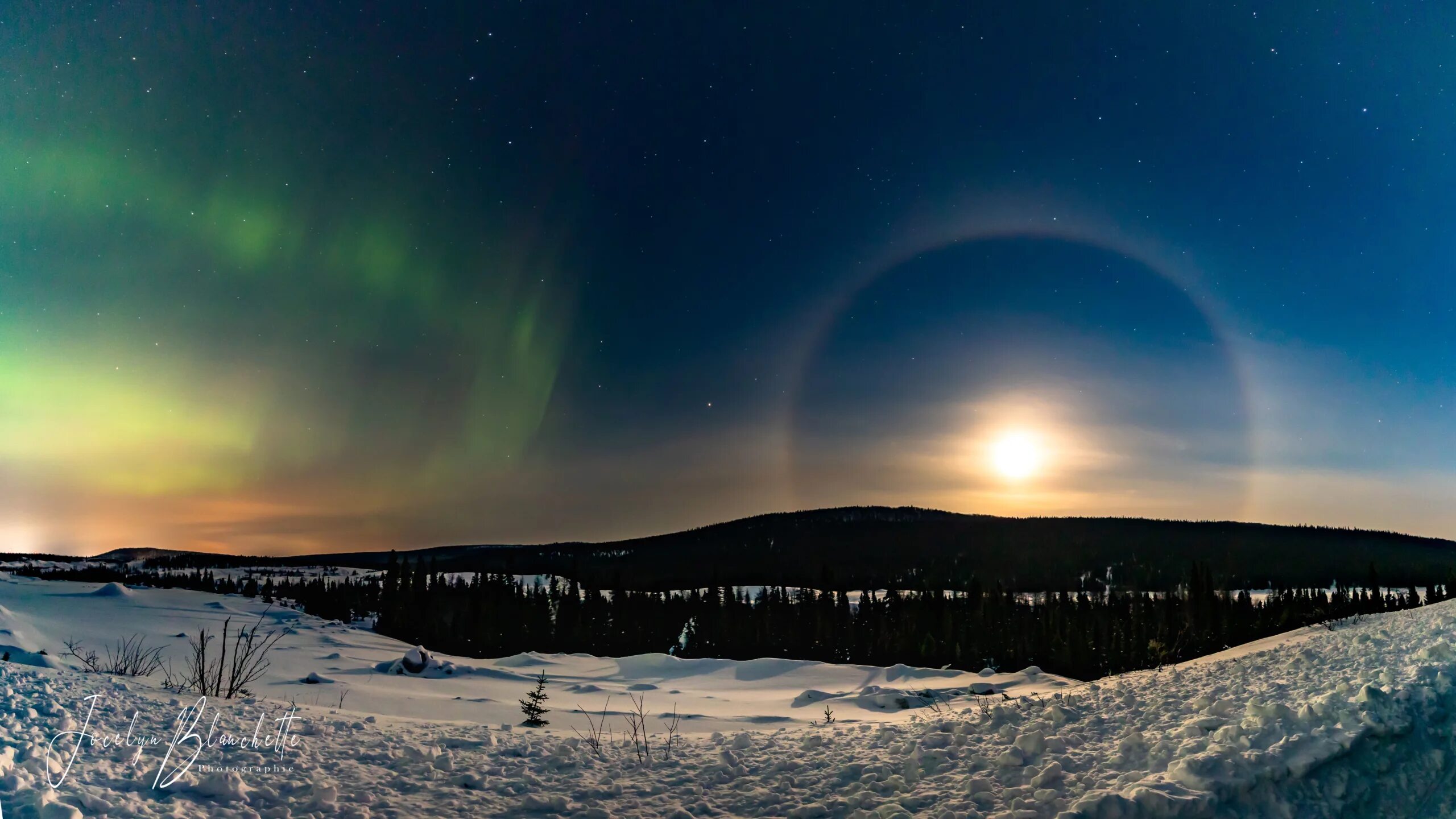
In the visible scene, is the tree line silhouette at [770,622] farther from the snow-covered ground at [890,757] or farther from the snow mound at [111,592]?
the snow-covered ground at [890,757]

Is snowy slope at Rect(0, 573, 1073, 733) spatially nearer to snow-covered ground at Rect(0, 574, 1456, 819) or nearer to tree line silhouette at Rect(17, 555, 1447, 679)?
snow-covered ground at Rect(0, 574, 1456, 819)

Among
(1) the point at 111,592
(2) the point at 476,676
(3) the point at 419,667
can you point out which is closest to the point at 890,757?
(3) the point at 419,667

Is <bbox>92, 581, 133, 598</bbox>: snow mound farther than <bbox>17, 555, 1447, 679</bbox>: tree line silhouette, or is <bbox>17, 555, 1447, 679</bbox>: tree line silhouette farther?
<bbox>17, 555, 1447, 679</bbox>: tree line silhouette

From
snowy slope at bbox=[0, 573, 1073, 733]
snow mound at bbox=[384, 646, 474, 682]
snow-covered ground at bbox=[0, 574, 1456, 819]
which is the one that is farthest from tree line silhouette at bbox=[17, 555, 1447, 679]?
snow-covered ground at bbox=[0, 574, 1456, 819]

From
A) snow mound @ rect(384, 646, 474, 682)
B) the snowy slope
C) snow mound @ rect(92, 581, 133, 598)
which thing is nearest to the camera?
the snowy slope

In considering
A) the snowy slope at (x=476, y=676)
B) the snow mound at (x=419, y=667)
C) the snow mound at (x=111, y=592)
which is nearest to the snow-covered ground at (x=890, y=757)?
the snowy slope at (x=476, y=676)

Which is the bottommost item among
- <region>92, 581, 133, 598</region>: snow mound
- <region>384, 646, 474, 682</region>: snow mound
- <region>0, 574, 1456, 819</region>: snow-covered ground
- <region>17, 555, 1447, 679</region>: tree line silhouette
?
<region>17, 555, 1447, 679</region>: tree line silhouette

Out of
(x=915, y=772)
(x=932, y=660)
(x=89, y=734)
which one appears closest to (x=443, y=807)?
(x=89, y=734)

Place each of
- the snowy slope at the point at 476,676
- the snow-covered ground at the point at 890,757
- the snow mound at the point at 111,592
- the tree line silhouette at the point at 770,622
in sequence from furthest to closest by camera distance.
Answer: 1. the tree line silhouette at the point at 770,622
2. the snow mound at the point at 111,592
3. the snowy slope at the point at 476,676
4. the snow-covered ground at the point at 890,757

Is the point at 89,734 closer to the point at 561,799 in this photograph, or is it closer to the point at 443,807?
the point at 443,807
